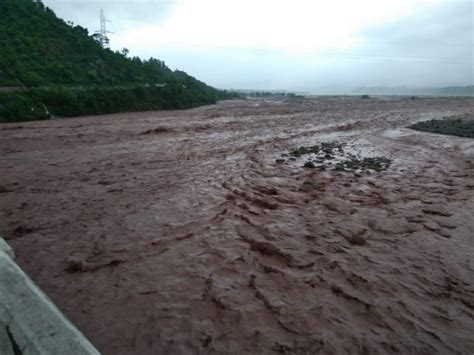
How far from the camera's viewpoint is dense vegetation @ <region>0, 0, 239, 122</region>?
22.4m

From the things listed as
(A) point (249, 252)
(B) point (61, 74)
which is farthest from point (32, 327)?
(B) point (61, 74)

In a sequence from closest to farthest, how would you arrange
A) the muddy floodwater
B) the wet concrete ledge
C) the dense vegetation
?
the wet concrete ledge, the muddy floodwater, the dense vegetation

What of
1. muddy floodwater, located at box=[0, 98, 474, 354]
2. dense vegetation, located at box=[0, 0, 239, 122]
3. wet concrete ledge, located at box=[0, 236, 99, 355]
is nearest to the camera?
wet concrete ledge, located at box=[0, 236, 99, 355]

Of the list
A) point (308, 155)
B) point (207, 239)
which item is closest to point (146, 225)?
point (207, 239)

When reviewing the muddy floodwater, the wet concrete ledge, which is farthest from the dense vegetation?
the wet concrete ledge

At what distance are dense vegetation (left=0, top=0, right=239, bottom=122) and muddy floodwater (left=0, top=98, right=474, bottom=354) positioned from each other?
1545cm

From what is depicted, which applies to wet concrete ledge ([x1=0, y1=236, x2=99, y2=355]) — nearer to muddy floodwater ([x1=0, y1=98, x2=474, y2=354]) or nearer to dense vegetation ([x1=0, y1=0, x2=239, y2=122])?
muddy floodwater ([x1=0, y1=98, x2=474, y2=354])

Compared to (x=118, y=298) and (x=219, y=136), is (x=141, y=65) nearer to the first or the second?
(x=219, y=136)

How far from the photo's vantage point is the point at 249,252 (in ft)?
14.5

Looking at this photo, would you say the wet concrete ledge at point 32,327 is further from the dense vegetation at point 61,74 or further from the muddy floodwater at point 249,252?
the dense vegetation at point 61,74

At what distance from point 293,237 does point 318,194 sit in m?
2.28

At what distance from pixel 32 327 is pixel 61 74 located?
113ft

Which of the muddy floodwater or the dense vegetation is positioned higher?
the dense vegetation

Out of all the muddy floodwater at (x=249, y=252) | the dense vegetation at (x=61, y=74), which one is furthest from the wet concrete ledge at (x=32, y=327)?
the dense vegetation at (x=61, y=74)
